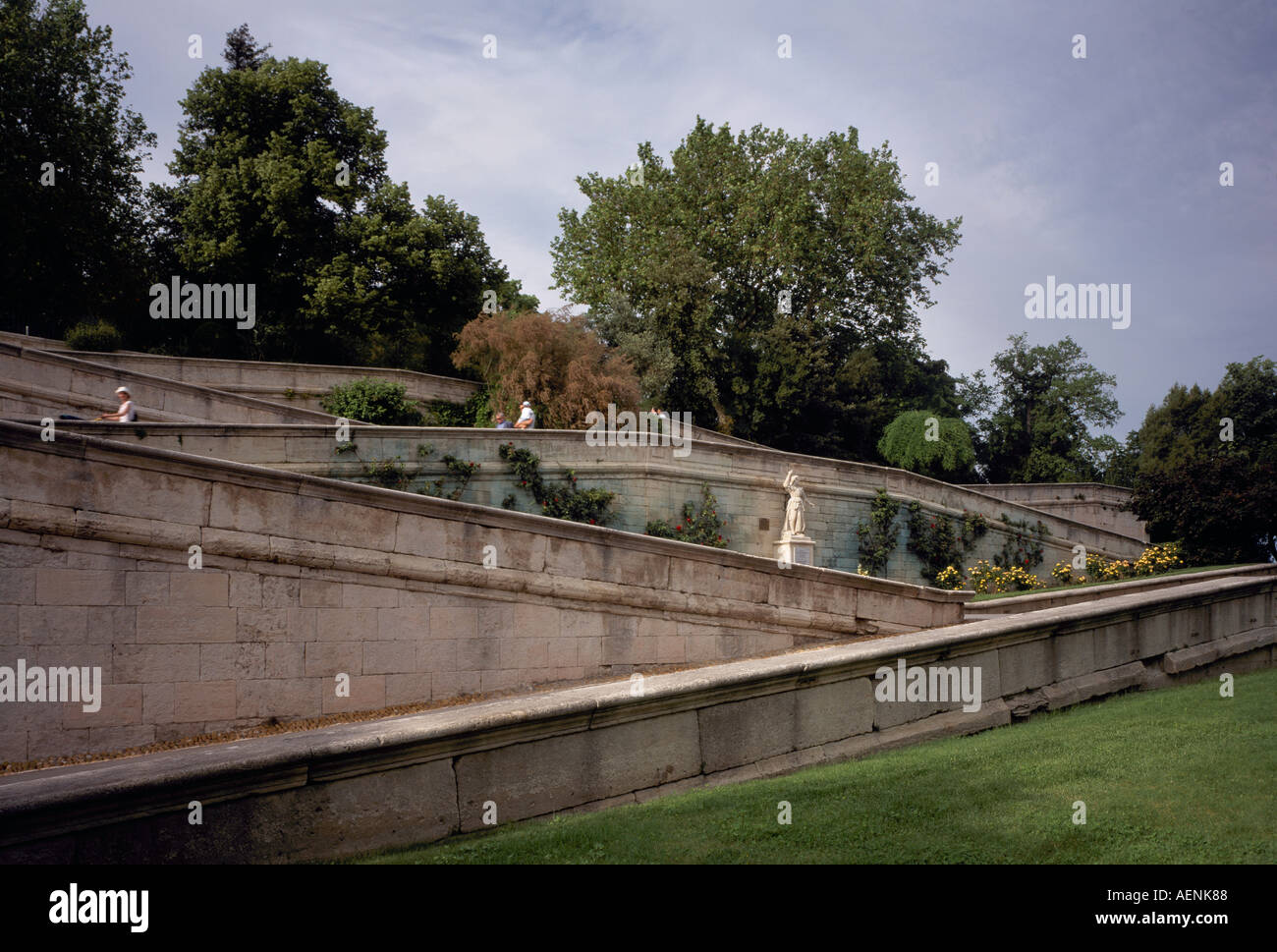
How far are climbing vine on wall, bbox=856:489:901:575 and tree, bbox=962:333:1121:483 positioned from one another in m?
24.1

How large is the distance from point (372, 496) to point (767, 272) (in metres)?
27.6

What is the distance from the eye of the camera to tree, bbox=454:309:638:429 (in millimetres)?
20859

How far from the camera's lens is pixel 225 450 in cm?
1219

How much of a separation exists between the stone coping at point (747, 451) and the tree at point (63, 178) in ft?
56.7

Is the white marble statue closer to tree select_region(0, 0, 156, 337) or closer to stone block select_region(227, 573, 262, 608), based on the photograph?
stone block select_region(227, 573, 262, 608)

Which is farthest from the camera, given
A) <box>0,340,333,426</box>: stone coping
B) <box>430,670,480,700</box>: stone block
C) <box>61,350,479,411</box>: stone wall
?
<box>61,350,479,411</box>: stone wall

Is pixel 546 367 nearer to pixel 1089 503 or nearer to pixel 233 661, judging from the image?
pixel 233 661

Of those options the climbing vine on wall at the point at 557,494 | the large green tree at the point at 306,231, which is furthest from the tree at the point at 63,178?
the climbing vine on wall at the point at 557,494

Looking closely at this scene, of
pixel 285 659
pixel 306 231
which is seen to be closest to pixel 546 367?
pixel 306 231

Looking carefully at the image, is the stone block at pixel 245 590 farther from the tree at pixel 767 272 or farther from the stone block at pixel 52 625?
the tree at pixel 767 272

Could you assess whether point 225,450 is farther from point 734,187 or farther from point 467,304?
point 734,187

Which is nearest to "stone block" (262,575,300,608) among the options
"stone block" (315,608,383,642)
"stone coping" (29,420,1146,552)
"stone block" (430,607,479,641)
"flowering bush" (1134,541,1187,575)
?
"stone block" (315,608,383,642)

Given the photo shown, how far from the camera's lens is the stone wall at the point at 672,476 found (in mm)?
13078
